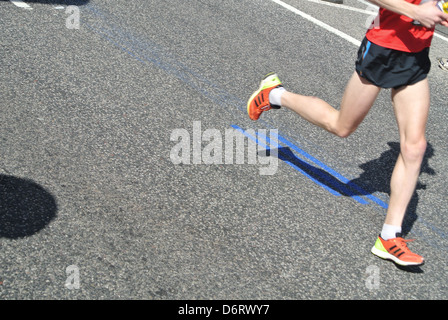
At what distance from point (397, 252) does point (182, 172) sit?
1.71 m

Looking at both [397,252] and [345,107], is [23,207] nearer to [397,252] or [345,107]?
[345,107]

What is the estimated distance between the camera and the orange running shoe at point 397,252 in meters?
3.84

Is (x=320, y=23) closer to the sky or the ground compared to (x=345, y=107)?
closer to the ground

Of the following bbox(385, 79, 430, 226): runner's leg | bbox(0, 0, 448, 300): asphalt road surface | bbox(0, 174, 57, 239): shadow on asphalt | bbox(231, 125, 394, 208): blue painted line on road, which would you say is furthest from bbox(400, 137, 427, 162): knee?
bbox(0, 174, 57, 239): shadow on asphalt

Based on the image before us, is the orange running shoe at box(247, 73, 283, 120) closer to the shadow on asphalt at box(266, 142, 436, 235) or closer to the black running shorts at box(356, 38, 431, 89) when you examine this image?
the shadow on asphalt at box(266, 142, 436, 235)

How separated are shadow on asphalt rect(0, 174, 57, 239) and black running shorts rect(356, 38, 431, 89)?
7.67ft

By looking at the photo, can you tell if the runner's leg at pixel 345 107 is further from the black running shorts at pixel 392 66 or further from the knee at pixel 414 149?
the knee at pixel 414 149

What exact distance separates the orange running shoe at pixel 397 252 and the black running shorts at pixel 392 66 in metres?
1.07

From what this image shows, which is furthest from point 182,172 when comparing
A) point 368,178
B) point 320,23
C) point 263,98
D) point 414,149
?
point 320,23

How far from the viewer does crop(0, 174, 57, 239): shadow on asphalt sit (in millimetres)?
3594

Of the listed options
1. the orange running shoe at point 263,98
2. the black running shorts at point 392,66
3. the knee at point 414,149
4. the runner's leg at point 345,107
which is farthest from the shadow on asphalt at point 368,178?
the black running shorts at point 392,66

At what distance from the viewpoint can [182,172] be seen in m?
4.51

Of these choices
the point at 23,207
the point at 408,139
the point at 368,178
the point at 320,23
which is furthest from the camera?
the point at 320,23
